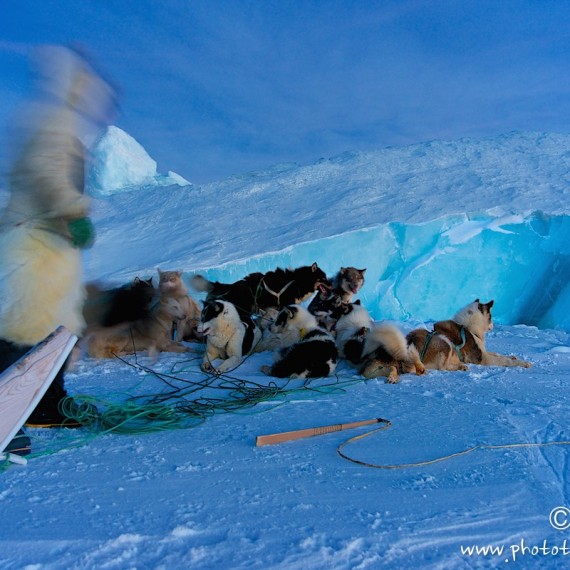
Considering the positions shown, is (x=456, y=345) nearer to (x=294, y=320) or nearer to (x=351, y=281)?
(x=294, y=320)

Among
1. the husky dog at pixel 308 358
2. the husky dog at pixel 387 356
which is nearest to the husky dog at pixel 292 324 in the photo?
the husky dog at pixel 308 358

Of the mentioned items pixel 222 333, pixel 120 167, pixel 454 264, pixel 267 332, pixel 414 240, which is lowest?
pixel 222 333

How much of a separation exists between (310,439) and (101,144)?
16.8 metres

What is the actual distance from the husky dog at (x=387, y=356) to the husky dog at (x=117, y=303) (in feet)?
7.34

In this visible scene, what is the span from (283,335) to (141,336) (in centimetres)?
142

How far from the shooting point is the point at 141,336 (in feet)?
17.5

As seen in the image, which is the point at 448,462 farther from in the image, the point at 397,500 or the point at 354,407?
the point at 354,407

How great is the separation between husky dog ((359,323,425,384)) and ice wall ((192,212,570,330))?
400cm

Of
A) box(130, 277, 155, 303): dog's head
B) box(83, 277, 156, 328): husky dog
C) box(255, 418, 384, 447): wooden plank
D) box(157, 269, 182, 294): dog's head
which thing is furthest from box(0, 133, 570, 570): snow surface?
box(157, 269, 182, 294): dog's head

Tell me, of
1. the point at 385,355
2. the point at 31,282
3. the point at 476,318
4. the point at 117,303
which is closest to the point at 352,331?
the point at 385,355

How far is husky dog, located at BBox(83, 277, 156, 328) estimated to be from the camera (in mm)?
4159

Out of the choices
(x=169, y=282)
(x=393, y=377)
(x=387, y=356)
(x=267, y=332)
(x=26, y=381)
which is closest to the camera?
(x=26, y=381)

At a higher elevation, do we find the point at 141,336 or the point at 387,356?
the point at 141,336

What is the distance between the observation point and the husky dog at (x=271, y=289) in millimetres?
6570
